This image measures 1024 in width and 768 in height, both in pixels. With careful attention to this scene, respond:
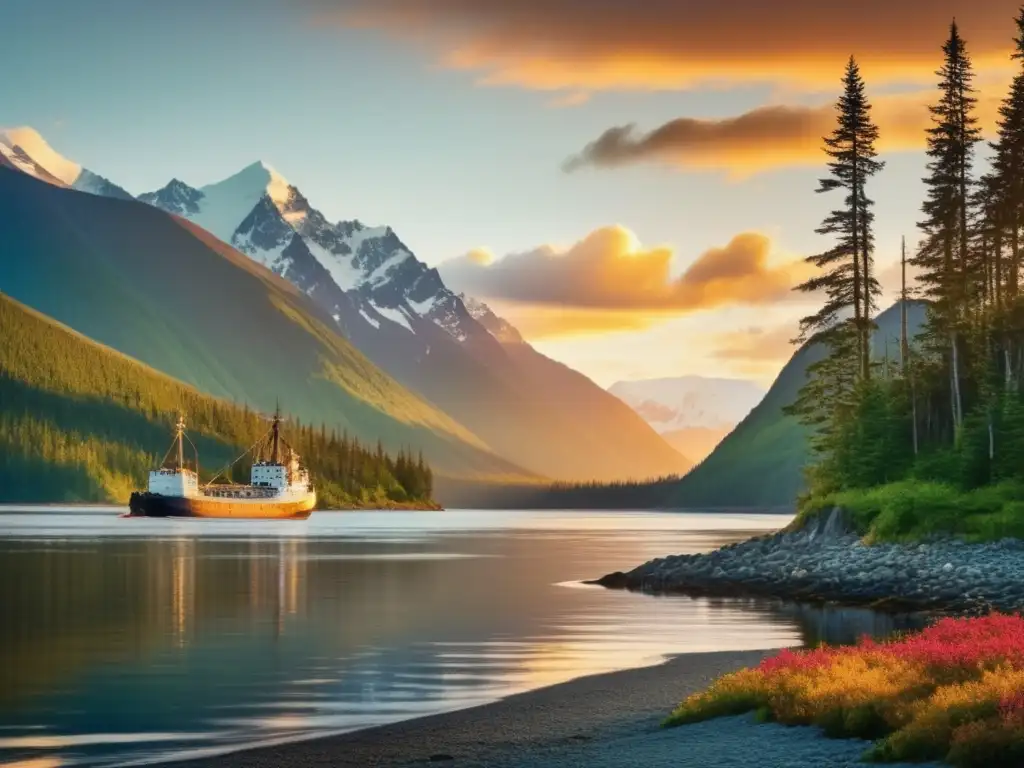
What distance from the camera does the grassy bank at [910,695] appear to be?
24.5m

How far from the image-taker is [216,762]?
99.0 ft

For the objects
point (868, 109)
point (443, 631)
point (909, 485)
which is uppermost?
point (868, 109)

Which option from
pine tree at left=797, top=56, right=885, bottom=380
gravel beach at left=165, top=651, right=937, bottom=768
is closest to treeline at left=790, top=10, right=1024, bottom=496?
pine tree at left=797, top=56, right=885, bottom=380

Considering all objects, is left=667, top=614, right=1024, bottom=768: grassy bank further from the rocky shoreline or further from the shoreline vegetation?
the rocky shoreline

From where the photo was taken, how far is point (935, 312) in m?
108

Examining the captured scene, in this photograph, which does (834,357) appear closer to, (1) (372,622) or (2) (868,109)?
(2) (868,109)

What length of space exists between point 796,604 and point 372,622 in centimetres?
2063

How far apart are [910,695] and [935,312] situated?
83417 mm

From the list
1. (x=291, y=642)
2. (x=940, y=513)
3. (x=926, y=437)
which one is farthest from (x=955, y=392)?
(x=291, y=642)

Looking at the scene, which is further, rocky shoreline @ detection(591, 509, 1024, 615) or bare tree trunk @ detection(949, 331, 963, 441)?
bare tree trunk @ detection(949, 331, 963, 441)

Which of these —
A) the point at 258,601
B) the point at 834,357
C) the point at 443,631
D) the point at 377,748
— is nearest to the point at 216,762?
the point at 377,748

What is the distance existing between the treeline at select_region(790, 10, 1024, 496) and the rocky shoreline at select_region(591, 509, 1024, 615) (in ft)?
26.8

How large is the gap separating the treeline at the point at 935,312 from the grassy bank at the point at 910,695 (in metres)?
65.6

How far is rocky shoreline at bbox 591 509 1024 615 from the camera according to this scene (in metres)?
66.2
